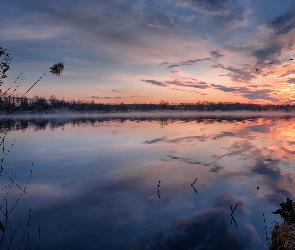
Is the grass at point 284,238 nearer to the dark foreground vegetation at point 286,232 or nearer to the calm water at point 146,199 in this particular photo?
the dark foreground vegetation at point 286,232

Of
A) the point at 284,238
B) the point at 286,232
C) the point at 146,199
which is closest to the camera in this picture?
the point at 284,238

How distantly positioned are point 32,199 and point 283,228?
1193cm

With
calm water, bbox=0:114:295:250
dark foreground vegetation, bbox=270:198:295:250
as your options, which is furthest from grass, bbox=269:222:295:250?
calm water, bbox=0:114:295:250

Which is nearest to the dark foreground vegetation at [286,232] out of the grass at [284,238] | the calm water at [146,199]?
Answer: the grass at [284,238]

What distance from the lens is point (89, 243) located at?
372 inches

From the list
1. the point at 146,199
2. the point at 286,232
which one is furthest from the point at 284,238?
the point at 146,199

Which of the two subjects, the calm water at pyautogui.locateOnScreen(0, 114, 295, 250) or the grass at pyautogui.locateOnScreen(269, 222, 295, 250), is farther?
the calm water at pyautogui.locateOnScreen(0, 114, 295, 250)

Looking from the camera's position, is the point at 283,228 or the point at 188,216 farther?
the point at 188,216

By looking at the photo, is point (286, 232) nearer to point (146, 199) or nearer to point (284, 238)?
point (284, 238)

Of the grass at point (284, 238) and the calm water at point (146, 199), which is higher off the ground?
the grass at point (284, 238)

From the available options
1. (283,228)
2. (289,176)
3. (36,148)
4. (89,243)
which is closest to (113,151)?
(36,148)

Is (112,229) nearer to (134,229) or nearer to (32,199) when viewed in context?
(134,229)

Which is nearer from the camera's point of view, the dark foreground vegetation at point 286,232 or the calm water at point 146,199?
the dark foreground vegetation at point 286,232

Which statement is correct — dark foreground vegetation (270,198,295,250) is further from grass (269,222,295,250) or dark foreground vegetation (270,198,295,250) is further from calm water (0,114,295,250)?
calm water (0,114,295,250)
